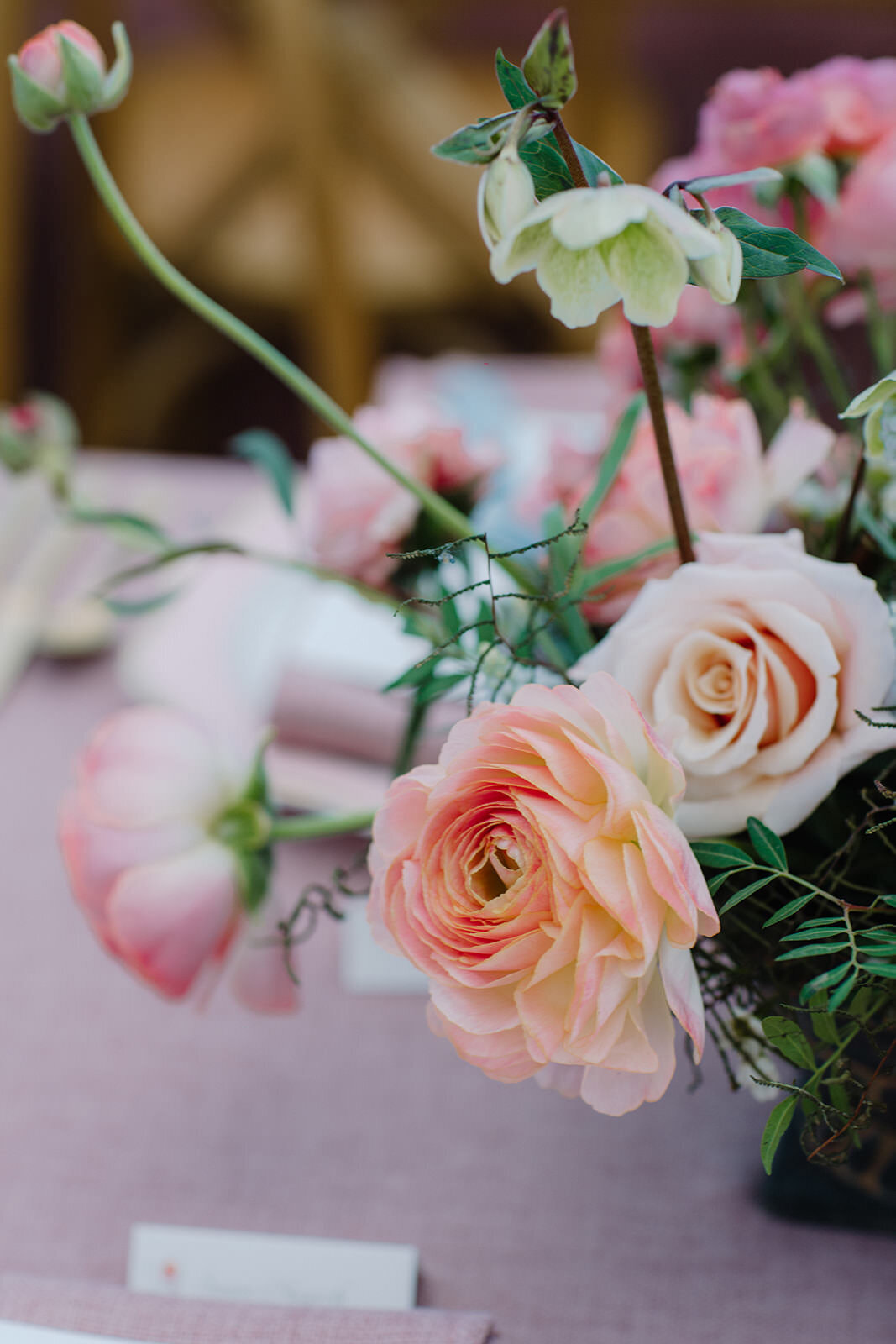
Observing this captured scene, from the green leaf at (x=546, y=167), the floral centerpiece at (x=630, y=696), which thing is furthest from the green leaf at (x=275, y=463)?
the green leaf at (x=546, y=167)

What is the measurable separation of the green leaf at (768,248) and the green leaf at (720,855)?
0.47 feet

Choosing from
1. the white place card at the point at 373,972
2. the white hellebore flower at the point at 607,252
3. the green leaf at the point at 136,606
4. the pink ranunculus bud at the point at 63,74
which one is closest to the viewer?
the white hellebore flower at the point at 607,252

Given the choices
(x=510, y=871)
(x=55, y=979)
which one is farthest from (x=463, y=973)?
(x=55, y=979)

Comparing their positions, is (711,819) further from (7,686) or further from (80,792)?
(7,686)

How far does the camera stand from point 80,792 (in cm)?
40

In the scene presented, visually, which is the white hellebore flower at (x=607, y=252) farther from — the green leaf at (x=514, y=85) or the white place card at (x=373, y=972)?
the white place card at (x=373, y=972)

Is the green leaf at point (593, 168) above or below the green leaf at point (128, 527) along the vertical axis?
below

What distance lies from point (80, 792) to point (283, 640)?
43cm

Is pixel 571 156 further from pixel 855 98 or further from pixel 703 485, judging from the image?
pixel 855 98

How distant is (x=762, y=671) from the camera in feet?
1.06

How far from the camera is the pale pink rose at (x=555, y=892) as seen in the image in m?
0.27

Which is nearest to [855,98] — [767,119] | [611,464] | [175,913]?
[767,119]

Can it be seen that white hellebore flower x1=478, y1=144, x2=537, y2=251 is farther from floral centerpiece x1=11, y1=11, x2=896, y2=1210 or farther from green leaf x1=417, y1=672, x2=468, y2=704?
green leaf x1=417, y1=672, x2=468, y2=704

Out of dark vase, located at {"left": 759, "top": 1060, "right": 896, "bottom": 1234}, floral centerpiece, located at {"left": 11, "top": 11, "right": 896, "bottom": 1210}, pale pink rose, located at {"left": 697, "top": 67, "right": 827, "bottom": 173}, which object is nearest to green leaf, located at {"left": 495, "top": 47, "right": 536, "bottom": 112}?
floral centerpiece, located at {"left": 11, "top": 11, "right": 896, "bottom": 1210}
